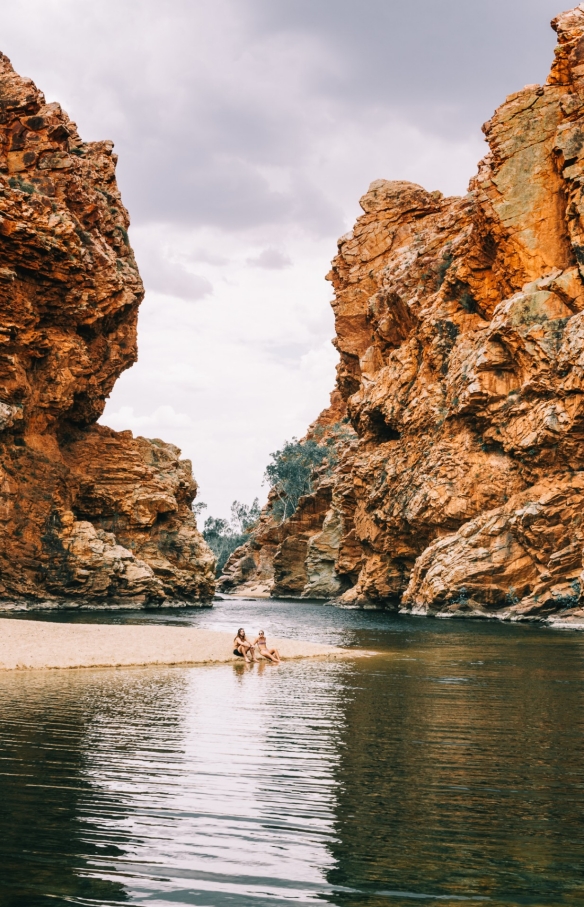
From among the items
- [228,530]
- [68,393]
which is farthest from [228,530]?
[68,393]

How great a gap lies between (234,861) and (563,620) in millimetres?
42204

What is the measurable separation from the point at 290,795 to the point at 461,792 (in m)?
1.93

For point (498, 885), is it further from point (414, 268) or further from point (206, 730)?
point (414, 268)

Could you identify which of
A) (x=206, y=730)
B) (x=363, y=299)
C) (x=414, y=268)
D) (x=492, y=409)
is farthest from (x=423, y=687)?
(x=363, y=299)

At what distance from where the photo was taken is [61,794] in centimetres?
809

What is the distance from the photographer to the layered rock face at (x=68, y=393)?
186ft

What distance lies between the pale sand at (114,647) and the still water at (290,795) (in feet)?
15.6

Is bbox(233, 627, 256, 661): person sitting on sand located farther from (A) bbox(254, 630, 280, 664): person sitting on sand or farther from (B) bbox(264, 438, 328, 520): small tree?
(B) bbox(264, 438, 328, 520): small tree

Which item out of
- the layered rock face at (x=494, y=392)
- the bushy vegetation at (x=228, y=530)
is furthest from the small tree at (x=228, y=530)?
the layered rock face at (x=494, y=392)

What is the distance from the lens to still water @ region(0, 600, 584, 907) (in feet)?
18.7

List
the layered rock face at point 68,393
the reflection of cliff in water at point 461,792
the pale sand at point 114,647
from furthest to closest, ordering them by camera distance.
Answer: the layered rock face at point 68,393, the pale sand at point 114,647, the reflection of cliff in water at point 461,792

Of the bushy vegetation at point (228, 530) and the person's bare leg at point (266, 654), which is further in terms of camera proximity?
the bushy vegetation at point (228, 530)

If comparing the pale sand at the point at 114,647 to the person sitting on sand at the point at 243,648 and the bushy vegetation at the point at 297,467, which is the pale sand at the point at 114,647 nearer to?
the person sitting on sand at the point at 243,648

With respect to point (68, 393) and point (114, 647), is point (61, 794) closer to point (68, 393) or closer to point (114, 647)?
point (114, 647)
